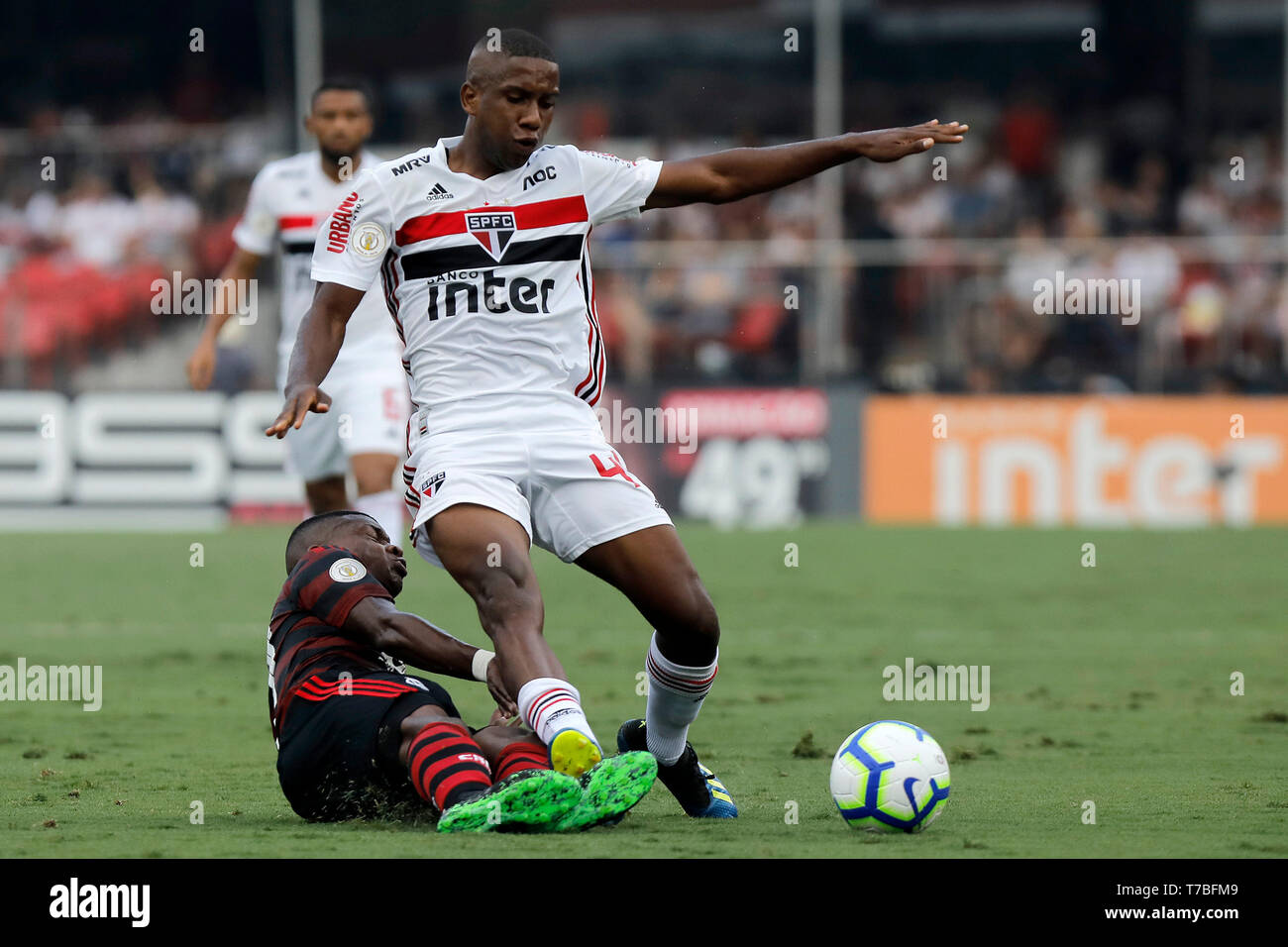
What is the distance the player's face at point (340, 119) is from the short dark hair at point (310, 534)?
3.84 meters

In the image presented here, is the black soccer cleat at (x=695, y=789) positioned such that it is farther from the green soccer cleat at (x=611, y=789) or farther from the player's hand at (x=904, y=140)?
the player's hand at (x=904, y=140)

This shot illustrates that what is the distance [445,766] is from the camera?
5336 millimetres

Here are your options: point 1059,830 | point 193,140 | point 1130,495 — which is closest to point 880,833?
point 1059,830

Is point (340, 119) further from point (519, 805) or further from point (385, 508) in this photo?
point (519, 805)

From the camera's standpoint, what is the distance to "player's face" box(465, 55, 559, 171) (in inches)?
228

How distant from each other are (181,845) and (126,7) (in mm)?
22890

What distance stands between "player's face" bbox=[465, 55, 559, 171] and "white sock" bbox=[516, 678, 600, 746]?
1629 mm

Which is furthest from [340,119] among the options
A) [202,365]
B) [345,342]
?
[202,365]

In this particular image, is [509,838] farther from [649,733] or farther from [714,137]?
[714,137]

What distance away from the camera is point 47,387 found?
19.6 meters

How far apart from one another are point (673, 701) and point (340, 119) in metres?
4.50

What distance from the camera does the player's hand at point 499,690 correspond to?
552 cm

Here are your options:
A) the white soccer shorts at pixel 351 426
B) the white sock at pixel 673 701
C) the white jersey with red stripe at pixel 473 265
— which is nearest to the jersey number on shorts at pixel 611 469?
the white jersey with red stripe at pixel 473 265

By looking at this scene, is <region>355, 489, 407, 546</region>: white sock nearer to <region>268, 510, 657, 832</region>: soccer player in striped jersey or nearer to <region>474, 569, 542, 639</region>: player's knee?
<region>268, 510, 657, 832</region>: soccer player in striped jersey
